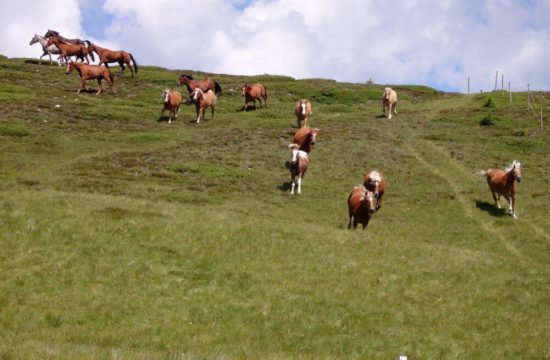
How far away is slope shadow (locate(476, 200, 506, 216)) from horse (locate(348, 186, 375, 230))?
7738mm

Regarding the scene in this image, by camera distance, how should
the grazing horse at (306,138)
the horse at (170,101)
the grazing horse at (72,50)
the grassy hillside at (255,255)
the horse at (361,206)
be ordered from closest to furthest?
1. the grassy hillside at (255,255)
2. the horse at (361,206)
3. the grazing horse at (306,138)
4. the horse at (170,101)
5. the grazing horse at (72,50)

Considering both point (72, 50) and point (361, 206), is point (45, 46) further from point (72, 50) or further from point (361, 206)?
point (361, 206)

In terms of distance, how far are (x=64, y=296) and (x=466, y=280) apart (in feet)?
33.7

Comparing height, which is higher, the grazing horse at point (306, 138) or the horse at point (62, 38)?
the horse at point (62, 38)

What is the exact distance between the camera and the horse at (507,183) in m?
29.4

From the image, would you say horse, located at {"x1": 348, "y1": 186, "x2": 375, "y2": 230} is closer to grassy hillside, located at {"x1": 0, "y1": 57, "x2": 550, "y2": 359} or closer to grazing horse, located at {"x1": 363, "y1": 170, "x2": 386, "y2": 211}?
grassy hillside, located at {"x1": 0, "y1": 57, "x2": 550, "y2": 359}

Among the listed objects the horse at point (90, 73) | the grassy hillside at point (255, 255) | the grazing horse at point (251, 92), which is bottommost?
the grassy hillside at point (255, 255)

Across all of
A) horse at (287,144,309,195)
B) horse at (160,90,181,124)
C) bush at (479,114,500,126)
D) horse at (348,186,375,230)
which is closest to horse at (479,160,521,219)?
horse at (348,186,375,230)

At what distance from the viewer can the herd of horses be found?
82.7 feet

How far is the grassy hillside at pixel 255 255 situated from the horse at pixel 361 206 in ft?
3.69

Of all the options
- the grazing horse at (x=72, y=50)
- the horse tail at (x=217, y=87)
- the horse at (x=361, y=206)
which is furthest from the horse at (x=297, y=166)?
the grazing horse at (x=72, y=50)

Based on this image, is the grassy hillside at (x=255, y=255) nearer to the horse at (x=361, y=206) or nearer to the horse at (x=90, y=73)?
the horse at (x=361, y=206)

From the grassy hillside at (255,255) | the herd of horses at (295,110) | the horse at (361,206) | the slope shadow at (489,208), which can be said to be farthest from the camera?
the slope shadow at (489,208)

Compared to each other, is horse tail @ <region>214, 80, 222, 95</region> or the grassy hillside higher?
horse tail @ <region>214, 80, 222, 95</region>
